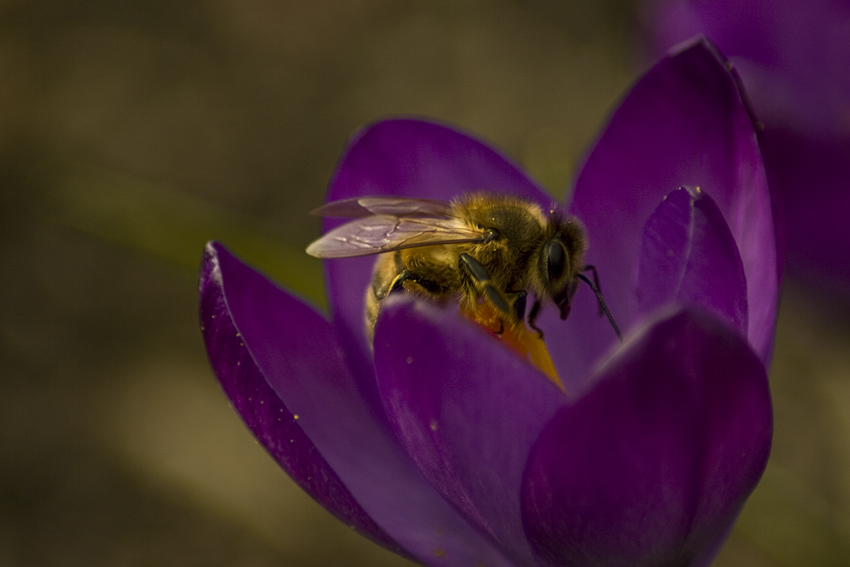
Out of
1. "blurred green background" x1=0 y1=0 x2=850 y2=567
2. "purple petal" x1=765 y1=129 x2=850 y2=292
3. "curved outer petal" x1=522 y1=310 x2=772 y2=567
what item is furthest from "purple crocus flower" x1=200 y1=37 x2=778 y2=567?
"blurred green background" x1=0 y1=0 x2=850 y2=567

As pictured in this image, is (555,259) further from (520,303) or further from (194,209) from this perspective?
(194,209)

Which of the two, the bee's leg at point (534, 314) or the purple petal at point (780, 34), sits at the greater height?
the purple petal at point (780, 34)

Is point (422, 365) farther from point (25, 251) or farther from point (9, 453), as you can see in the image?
point (25, 251)

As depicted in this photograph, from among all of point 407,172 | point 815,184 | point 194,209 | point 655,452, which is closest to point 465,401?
point 655,452

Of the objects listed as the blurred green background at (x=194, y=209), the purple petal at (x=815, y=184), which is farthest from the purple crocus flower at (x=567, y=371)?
the blurred green background at (x=194, y=209)

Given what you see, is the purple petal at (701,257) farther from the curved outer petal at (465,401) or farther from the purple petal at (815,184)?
the purple petal at (815,184)

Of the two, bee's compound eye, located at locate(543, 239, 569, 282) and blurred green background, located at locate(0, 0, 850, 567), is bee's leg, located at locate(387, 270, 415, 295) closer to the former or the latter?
bee's compound eye, located at locate(543, 239, 569, 282)
